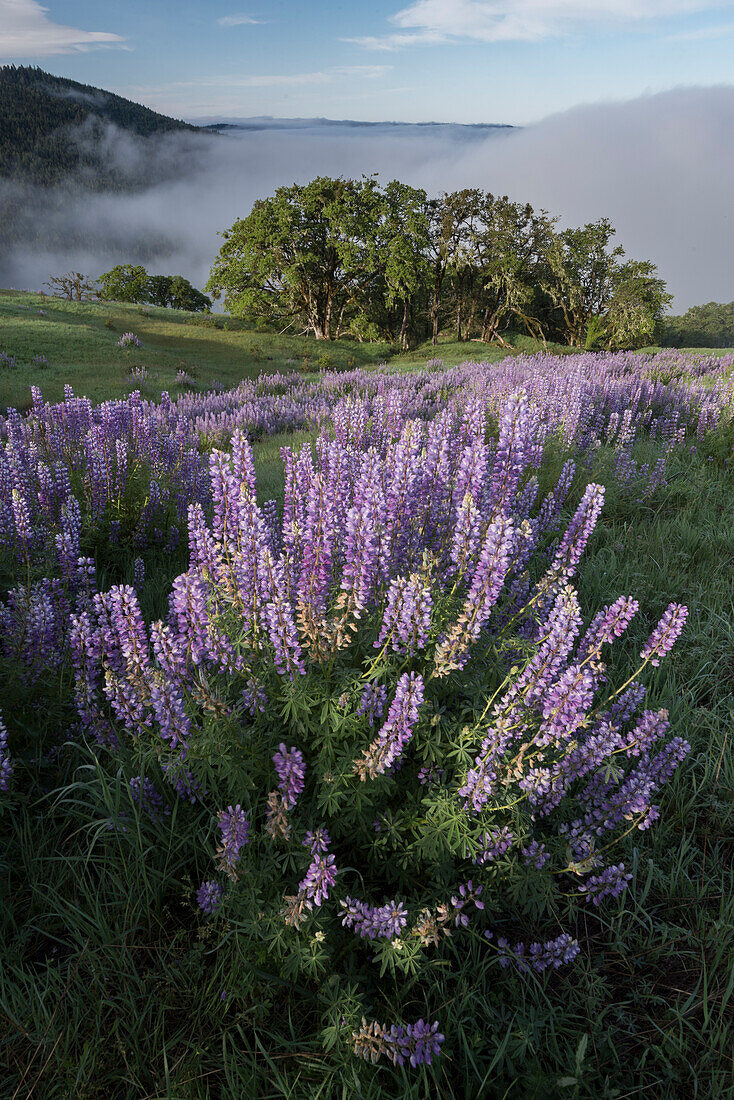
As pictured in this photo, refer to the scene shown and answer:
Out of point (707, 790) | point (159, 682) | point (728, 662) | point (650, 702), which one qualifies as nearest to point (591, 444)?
point (728, 662)

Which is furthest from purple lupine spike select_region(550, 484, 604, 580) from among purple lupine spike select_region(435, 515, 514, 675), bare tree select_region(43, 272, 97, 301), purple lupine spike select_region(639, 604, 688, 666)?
bare tree select_region(43, 272, 97, 301)

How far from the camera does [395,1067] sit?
74.3 inches

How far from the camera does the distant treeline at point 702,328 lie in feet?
209

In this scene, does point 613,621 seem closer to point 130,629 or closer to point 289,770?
point 289,770

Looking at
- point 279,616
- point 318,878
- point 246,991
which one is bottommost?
point 246,991

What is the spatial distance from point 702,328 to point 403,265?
66243 mm

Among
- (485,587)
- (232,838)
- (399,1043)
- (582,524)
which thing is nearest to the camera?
(399,1043)

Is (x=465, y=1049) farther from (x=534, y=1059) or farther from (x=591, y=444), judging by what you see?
(x=591, y=444)

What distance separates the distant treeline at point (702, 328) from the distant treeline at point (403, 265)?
508 inches

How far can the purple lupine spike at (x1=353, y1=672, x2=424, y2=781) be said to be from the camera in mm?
2008

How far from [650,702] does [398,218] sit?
3978cm

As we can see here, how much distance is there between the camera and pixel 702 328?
78688 millimetres

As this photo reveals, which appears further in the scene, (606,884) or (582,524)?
(582,524)

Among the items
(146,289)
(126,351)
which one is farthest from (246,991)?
(146,289)
